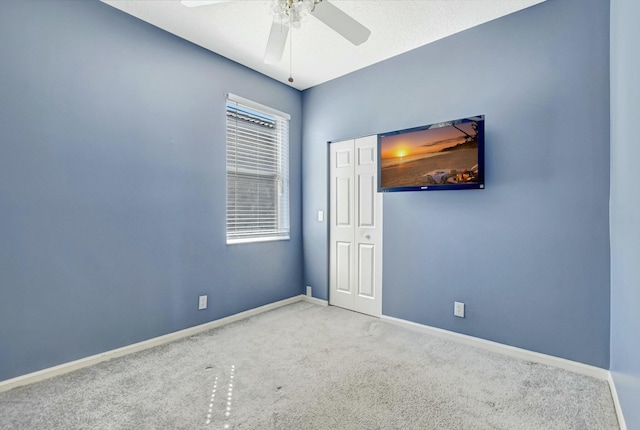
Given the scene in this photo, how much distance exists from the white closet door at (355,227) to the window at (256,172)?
66 cm

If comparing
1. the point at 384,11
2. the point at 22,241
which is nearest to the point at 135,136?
the point at 22,241

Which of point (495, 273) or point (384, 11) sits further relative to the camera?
point (495, 273)

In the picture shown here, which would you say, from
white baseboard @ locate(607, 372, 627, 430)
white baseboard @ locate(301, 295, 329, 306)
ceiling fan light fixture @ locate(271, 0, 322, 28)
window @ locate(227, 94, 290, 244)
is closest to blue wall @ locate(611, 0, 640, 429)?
white baseboard @ locate(607, 372, 627, 430)

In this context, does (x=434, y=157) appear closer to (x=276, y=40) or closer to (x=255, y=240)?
(x=276, y=40)

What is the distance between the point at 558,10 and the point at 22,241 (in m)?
4.22

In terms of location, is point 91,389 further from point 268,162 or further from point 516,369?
point 516,369

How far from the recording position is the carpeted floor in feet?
5.61

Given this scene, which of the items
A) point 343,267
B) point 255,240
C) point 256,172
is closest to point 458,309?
point 343,267

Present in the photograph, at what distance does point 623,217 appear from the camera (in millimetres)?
1652

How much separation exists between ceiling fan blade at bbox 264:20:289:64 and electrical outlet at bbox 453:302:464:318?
2.61 metres

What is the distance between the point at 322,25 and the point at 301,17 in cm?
85

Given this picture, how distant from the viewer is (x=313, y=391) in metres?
2.00

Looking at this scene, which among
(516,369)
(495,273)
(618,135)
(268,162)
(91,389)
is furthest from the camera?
(268,162)

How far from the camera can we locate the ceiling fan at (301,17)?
5.89 feet
